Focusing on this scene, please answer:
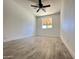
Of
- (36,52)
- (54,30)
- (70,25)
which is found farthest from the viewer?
(54,30)

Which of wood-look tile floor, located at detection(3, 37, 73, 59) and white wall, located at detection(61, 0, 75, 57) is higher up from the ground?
white wall, located at detection(61, 0, 75, 57)

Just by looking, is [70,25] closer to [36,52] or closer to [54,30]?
[36,52]

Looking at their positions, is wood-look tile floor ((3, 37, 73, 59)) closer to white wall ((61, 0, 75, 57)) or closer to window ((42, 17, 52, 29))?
white wall ((61, 0, 75, 57))

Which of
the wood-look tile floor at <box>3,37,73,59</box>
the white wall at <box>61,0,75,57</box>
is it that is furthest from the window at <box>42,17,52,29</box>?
the white wall at <box>61,0,75,57</box>

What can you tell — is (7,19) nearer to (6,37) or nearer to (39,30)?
(6,37)

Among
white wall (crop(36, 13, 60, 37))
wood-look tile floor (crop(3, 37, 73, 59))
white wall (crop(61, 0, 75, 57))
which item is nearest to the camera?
white wall (crop(61, 0, 75, 57))

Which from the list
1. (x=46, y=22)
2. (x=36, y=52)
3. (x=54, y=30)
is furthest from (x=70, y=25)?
(x=46, y=22)

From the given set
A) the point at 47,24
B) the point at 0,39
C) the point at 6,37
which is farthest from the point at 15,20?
the point at 0,39

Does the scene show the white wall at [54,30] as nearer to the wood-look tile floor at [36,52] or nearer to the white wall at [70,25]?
the wood-look tile floor at [36,52]

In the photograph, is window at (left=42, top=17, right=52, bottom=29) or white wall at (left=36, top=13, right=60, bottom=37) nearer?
white wall at (left=36, top=13, right=60, bottom=37)

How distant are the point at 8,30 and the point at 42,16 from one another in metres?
7.22

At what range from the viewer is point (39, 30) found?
14133 millimetres

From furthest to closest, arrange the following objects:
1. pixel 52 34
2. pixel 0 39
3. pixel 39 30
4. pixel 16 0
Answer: pixel 39 30 < pixel 52 34 < pixel 16 0 < pixel 0 39
